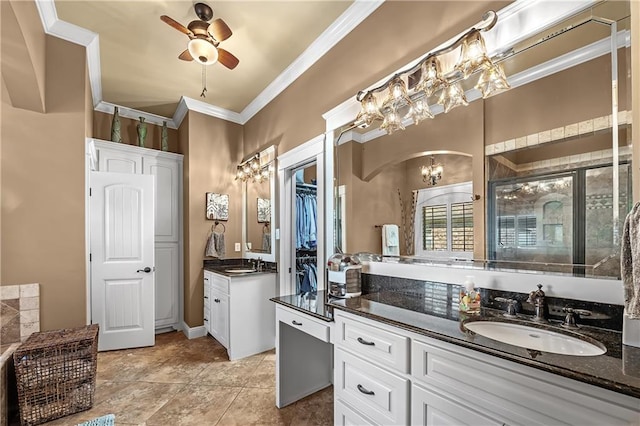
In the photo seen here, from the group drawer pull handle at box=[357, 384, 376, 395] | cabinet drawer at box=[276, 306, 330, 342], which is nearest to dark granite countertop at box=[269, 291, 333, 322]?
cabinet drawer at box=[276, 306, 330, 342]

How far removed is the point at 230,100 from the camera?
385cm

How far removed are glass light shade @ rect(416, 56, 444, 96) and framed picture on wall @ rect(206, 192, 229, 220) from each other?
310 cm

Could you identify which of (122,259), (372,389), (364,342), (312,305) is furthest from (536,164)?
(122,259)

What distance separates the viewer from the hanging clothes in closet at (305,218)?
3437mm

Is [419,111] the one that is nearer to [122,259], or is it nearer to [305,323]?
[305,323]

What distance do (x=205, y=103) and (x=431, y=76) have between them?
317cm

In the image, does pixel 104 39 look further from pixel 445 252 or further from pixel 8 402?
pixel 445 252

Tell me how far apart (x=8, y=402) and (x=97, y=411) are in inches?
23.1

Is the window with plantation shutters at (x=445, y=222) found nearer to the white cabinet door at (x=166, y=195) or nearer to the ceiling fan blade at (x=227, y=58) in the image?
the ceiling fan blade at (x=227, y=58)

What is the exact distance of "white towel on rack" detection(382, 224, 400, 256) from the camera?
198 cm

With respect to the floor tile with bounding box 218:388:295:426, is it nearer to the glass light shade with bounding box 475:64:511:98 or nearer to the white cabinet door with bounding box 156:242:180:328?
the white cabinet door with bounding box 156:242:180:328

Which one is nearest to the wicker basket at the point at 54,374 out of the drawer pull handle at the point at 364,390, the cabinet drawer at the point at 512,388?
the drawer pull handle at the point at 364,390

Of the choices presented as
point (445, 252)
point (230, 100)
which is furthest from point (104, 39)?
point (445, 252)

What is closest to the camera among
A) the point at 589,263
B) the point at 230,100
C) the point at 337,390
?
the point at 589,263
